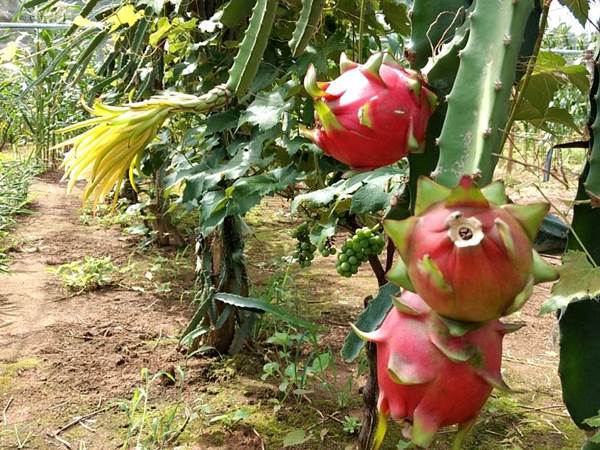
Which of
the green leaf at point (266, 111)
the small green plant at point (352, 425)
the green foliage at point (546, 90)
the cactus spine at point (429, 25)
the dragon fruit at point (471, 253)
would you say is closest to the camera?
the dragon fruit at point (471, 253)

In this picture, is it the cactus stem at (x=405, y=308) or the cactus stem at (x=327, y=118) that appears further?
the cactus stem at (x=327, y=118)

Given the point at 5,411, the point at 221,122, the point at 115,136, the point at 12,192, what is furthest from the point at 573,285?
the point at 12,192

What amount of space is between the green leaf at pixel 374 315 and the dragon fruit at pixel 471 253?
1.22 ft

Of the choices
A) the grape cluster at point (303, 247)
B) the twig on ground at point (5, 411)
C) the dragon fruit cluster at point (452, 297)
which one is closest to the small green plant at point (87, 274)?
the twig on ground at point (5, 411)

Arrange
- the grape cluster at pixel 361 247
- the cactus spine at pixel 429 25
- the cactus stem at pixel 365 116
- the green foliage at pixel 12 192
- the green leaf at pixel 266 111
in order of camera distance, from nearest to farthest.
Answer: the cactus stem at pixel 365 116 → the cactus spine at pixel 429 25 → the green leaf at pixel 266 111 → the grape cluster at pixel 361 247 → the green foliage at pixel 12 192

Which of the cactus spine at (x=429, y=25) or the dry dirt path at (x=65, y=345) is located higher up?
the cactus spine at (x=429, y=25)

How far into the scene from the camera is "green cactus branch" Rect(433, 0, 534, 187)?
382 mm

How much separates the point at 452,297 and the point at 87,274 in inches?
86.9

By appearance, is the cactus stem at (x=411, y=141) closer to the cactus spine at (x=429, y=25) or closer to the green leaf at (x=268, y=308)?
the cactus spine at (x=429, y=25)

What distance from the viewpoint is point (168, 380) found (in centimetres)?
167

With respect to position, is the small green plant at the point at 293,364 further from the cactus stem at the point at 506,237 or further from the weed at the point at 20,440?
the cactus stem at the point at 506,237

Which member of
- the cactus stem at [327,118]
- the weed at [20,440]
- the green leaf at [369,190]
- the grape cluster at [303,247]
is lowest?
the weed at [20,440]

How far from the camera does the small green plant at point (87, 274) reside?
2301 mm

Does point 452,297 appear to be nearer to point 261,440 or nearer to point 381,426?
point 381,426
